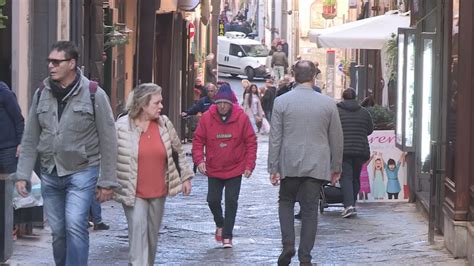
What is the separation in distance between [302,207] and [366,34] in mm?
9710

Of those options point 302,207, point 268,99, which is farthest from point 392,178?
point 268,99

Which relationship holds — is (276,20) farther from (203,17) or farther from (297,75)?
(297,75)

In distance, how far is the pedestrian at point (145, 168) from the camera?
9.55 metres

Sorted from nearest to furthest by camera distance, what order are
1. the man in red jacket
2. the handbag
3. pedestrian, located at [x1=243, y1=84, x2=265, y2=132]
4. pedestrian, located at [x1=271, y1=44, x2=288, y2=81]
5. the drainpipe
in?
the handbag → the man in red jacket → pedestrian, located at [x1=243, y1=84, x2=265, y2=132] → the drainpipe → pedestrian, located at [x1=271, y1=44, x2=288, y2=81]

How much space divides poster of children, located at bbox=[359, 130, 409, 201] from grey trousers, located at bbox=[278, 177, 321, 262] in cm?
629

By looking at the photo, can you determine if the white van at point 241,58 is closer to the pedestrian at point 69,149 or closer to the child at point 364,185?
the child at point 364,185

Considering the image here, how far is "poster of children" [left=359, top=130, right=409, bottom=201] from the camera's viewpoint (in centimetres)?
1689

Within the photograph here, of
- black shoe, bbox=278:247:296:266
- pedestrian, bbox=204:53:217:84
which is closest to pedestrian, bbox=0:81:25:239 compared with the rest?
black shoe, bbox=278:247:296:266

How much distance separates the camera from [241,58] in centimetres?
5888

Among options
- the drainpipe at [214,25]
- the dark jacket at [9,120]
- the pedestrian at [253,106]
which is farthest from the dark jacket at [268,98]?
the dark jacket at [9,120]

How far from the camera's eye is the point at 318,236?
13711 mm

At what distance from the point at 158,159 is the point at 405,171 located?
→ 7.80 meters

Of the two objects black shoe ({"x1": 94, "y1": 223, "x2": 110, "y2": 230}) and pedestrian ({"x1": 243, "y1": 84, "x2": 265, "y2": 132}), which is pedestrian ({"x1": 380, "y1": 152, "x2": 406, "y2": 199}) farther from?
pedestrian ({"x1": 243, "y1": 84, "x2": 265, "y2": 132})

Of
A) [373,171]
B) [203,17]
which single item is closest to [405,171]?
[373,171]
